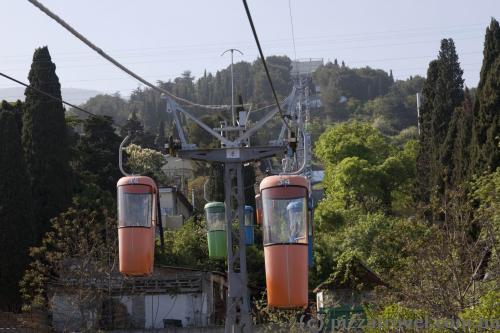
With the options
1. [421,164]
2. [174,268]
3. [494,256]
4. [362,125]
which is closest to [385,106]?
[362,125]

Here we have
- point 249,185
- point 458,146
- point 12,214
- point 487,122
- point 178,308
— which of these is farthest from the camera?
point 249,185

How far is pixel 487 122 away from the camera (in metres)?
40.8

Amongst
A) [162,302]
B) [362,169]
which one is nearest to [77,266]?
[162,302]

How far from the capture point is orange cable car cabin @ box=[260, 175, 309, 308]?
48.3 feet

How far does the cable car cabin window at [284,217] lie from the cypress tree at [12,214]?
807 inches

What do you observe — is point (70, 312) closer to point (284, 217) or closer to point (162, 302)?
point (162, 302)

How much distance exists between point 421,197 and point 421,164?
1970mm

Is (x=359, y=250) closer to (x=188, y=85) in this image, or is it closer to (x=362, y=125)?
(x=362, y=125)

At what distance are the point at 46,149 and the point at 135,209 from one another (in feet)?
74.4

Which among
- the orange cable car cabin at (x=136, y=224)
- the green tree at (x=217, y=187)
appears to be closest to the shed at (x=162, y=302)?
the green tree at (x=217, y=187)

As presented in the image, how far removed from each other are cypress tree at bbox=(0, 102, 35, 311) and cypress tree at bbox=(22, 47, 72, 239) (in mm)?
1946

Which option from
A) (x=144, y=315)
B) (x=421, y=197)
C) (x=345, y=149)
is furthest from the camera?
(x=345, y=149)

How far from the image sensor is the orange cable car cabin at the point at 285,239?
14734 mm

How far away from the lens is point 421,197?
54.6 meters
